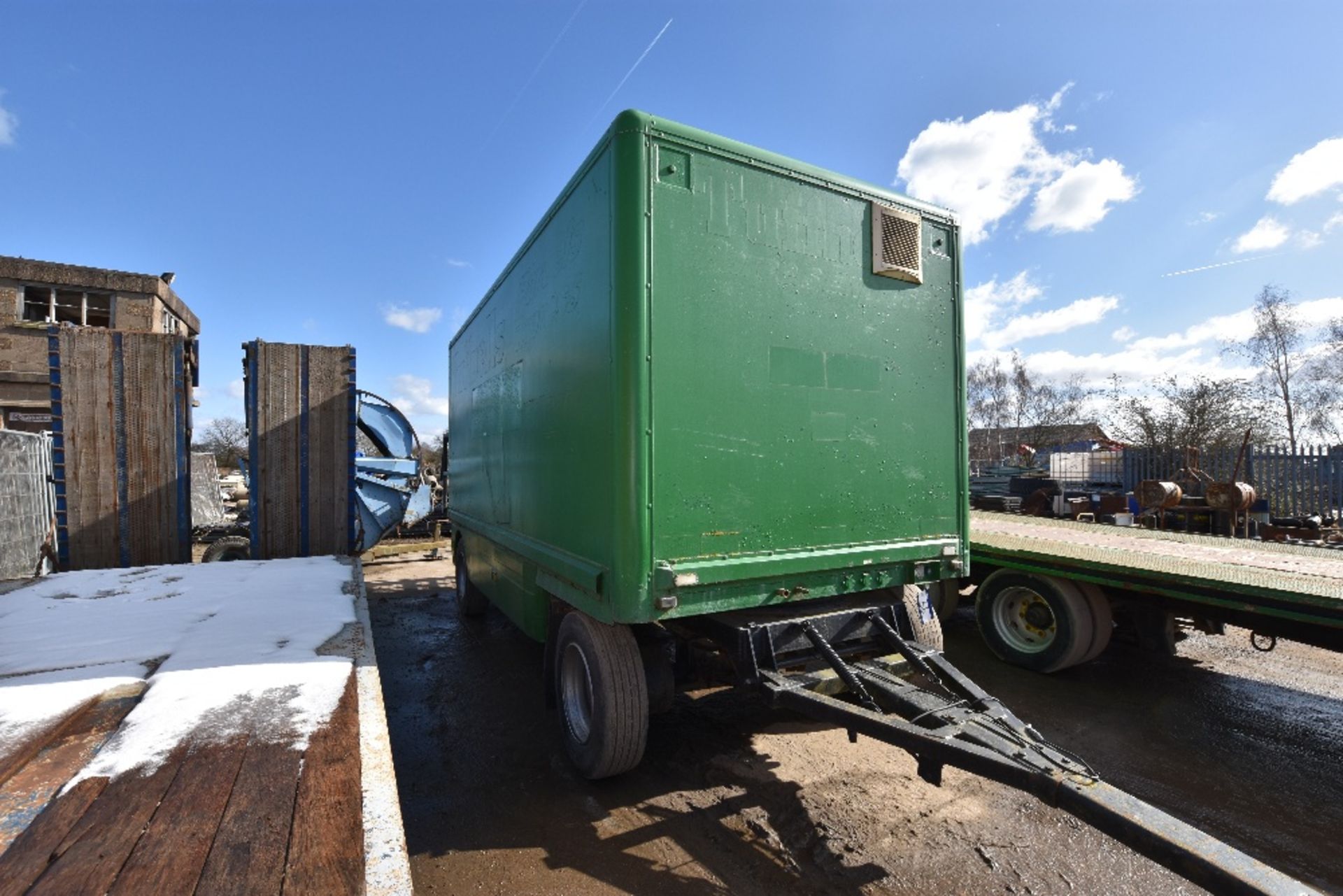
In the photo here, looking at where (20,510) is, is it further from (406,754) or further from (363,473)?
(406,754)

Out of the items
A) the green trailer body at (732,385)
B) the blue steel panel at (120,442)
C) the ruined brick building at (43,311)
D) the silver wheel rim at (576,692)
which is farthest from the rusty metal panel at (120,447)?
the ruined brick building at (43,311)

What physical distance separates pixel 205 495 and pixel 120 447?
964 centimetres

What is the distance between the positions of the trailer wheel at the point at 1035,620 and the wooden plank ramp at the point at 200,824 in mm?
5400

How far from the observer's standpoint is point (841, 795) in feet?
11.4

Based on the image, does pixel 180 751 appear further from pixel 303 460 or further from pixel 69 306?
pixel 69 306

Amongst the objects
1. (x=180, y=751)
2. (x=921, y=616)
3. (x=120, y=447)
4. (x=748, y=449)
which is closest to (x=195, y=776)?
(x=180, y=751)

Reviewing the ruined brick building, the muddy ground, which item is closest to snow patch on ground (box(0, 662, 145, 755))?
the muddy ground

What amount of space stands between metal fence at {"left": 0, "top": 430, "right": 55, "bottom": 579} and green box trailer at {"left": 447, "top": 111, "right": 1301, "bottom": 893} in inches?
297

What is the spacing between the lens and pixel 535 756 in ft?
13.4

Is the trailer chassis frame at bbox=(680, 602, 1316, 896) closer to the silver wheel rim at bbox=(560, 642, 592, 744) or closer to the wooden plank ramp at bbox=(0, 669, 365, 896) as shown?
the silver wheel rim at bbox=(560, 642, 592, 744)

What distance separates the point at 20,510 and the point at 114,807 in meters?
8.59

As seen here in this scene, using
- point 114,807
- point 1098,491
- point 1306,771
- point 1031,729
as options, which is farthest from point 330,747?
point 1098,491

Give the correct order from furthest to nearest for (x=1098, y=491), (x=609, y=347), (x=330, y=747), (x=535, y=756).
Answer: (x=1098, y=491) < (x=535, y=756) < (x=609, y=347) < (x=330, y=747)

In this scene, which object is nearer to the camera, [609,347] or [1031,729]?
[1031,729]
